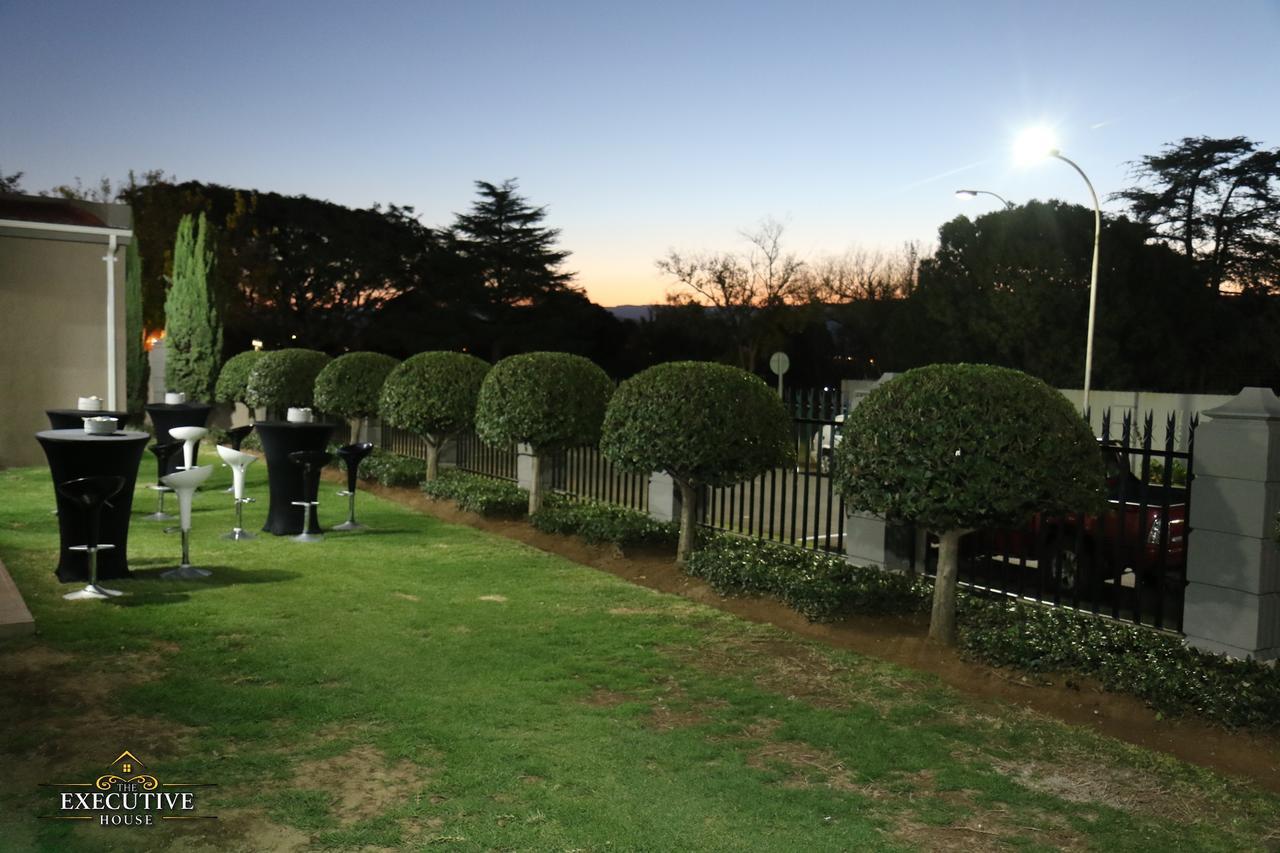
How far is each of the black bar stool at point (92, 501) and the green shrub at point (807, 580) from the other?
15.7ft

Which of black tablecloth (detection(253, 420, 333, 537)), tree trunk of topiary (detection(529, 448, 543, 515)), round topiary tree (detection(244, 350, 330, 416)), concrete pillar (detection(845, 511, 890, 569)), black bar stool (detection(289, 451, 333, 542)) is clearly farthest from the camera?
round topiary tree (detection(244, 350, 330, 416))

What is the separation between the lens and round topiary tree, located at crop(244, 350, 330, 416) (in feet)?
65.5

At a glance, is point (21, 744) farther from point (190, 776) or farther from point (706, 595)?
point (706, 595)

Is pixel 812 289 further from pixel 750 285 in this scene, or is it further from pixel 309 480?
pixel 309 480

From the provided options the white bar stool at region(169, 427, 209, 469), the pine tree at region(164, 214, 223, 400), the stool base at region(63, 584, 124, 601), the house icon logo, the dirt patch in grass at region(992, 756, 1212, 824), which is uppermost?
the pine tree at region(164, 214, 223, 400)

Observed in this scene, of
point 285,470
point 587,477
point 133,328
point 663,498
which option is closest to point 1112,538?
point 663,498

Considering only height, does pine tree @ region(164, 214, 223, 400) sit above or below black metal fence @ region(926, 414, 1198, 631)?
above

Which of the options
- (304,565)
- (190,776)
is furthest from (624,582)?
(190,776)

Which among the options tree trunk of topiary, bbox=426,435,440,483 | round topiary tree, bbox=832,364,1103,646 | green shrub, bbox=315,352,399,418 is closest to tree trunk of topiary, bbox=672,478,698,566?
round topiary tree, bbox=832,364,1103,646

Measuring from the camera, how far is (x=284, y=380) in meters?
19.9

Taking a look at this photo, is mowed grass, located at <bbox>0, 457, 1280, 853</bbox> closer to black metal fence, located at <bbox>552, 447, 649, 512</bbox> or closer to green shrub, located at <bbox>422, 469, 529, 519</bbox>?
green shrub, located at <bbox>422, 469, 529, 519</bbox>

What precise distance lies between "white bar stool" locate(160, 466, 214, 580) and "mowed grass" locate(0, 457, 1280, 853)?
1.87ft

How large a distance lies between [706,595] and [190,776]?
4812 mm

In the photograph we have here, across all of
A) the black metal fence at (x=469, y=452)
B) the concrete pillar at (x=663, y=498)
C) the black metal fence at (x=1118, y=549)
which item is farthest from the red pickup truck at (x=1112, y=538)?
the black metal fence at (x=469, y=452)
